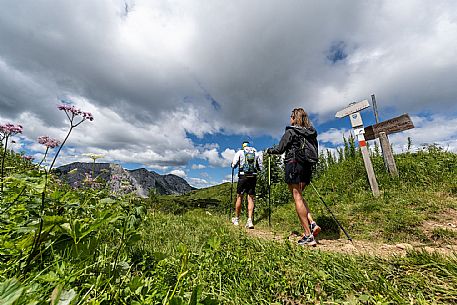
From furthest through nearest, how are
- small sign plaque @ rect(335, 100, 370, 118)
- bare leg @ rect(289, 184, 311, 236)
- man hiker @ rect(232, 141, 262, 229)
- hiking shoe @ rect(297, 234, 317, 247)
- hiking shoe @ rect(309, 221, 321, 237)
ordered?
man hiker @ rect(232, 141, 262, 229), small sign plaque @ rect(335, 100, 370, 118), bare leg @ rect(289, 184, 311, 236), hiking shoe @ rect(309, 221, 321, 237), hiking shoe @ rect(297, 234, 317, 247)

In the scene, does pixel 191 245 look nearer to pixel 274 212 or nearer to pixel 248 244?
pixel 248 244

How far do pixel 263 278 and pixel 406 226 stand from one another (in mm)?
4170

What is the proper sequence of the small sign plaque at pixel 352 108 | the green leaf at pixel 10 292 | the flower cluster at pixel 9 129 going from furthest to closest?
1. the small sign plaque at pixel 352 108
2. the flower cluster at pixel 9 129
3. the green leaf at pixel 10 292

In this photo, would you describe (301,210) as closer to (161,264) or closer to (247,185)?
(247,185)

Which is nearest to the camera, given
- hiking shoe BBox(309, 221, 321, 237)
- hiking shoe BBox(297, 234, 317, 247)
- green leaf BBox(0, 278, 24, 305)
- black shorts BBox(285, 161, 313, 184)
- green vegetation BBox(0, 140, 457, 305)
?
green leaf BBox(0, 278, 24, 305)

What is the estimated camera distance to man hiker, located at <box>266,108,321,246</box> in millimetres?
4809

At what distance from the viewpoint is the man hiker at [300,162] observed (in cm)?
481

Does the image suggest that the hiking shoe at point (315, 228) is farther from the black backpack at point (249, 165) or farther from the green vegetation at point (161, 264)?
the black backpack at point (249, 165)

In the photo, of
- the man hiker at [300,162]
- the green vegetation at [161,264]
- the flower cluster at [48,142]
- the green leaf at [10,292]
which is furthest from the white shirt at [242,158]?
the green leaf at [10,292]

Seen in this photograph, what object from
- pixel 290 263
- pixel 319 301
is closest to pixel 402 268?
pixel 319 301

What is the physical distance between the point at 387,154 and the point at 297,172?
462cm

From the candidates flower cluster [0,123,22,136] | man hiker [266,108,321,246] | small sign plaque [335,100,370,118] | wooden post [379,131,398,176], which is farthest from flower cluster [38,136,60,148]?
wooden post [379,131,398,176]

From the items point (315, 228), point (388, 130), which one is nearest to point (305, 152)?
point (315, 228)

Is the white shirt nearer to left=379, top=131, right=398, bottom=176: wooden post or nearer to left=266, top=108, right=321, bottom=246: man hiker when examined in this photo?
left=266, top=108, right=321, bottom=246: man hiker
